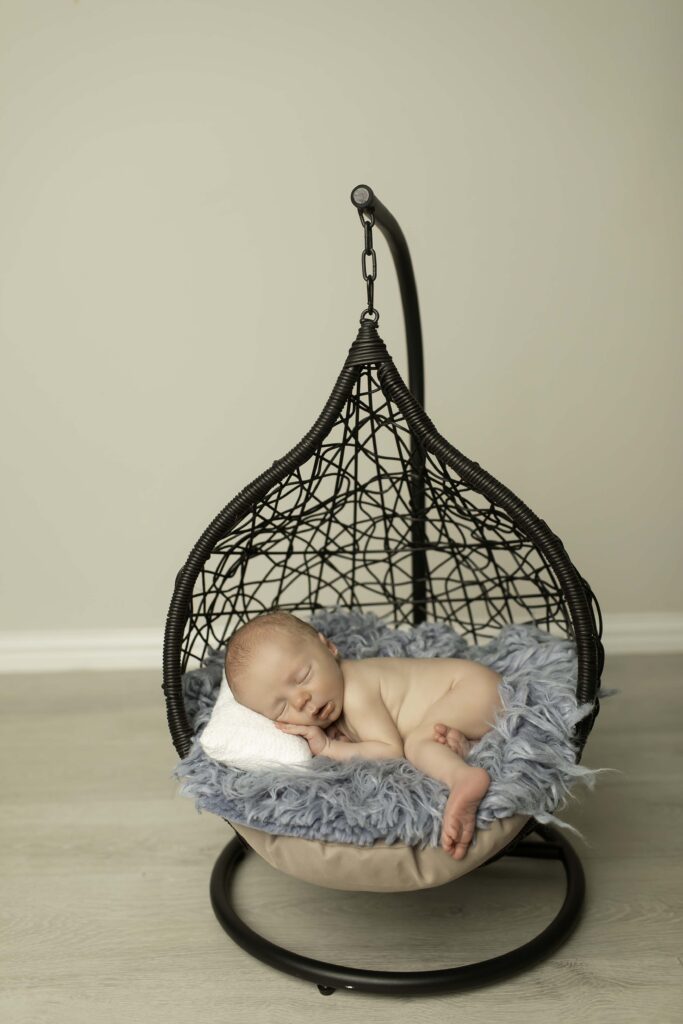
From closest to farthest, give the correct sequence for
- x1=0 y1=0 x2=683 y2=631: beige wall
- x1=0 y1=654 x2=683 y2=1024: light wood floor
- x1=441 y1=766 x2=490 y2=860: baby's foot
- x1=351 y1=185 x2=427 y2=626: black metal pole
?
x1=441 y1=766 x2=490 y2=860: baby's foot, x1=0 y1=654 x2=683 y2=1024: light wood floor, x1=351 y1=185 x2=427 y2=626: black metal pole, x1=0 y1=0 x2=683 y2=631: beige wall

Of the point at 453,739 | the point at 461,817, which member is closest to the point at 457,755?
the point at 453,739

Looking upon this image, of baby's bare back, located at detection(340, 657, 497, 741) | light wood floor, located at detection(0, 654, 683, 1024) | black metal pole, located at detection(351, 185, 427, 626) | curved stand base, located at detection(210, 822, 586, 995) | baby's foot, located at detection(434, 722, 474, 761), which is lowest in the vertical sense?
light wood floor, located at detection(0, 654, 683, 1024)

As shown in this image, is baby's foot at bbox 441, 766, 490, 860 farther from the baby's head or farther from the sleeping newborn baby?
the baby's head

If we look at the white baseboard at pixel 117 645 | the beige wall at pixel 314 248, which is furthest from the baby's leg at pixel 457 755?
the white baseboard at pixel 117 645

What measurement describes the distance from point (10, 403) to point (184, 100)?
0.94 metres

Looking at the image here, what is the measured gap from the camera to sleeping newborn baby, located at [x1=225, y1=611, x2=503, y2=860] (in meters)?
1.60

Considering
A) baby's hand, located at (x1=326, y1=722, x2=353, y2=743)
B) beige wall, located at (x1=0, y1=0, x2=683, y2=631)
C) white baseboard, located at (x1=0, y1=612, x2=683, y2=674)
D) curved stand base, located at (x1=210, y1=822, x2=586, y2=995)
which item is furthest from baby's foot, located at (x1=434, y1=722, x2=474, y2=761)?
white baseboard, located at (x1=0, y1=612, x2=683, y2=674)

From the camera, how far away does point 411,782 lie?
1.44 meters

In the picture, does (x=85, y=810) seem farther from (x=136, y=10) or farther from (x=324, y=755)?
(x=136, y=10)

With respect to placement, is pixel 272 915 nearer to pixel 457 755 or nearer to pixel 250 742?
pixel 250 742

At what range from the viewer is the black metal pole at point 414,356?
174 centimetres

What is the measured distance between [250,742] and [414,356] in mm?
828

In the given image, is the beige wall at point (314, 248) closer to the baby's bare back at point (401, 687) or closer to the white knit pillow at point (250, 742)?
the baby's bare back at point (401, 687)

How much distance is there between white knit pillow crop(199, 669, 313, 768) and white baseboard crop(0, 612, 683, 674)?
51.9 inches
